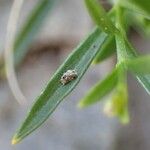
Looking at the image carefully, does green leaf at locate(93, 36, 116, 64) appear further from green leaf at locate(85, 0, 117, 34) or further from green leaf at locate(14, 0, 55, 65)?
green leaf at locate(14, 0, 55, 65)

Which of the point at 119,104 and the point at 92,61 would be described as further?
the point at 119,104

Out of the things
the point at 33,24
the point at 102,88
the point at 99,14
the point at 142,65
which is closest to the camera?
the point at 142,65

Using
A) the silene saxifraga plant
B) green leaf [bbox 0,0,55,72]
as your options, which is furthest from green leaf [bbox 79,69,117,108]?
green leaf [bbox 0,0,55,72]

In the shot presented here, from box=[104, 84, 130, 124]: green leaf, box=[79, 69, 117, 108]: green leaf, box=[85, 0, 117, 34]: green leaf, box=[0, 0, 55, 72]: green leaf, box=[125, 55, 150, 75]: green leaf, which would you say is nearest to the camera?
box=[125, 55, 150, 75]: green leaf

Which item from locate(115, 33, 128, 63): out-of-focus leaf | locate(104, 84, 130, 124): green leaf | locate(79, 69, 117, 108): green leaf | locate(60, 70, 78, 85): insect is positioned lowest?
locate(104, 84, 130, 124): green leaf

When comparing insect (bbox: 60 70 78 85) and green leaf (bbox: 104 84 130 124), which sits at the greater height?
insect (bbox: 60 70 78 85)

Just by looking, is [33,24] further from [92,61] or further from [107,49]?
[92,61]

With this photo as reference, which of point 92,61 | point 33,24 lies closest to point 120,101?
point 92,61

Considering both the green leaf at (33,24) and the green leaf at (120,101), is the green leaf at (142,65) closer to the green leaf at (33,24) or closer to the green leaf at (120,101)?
the green leaf at (120,101)
